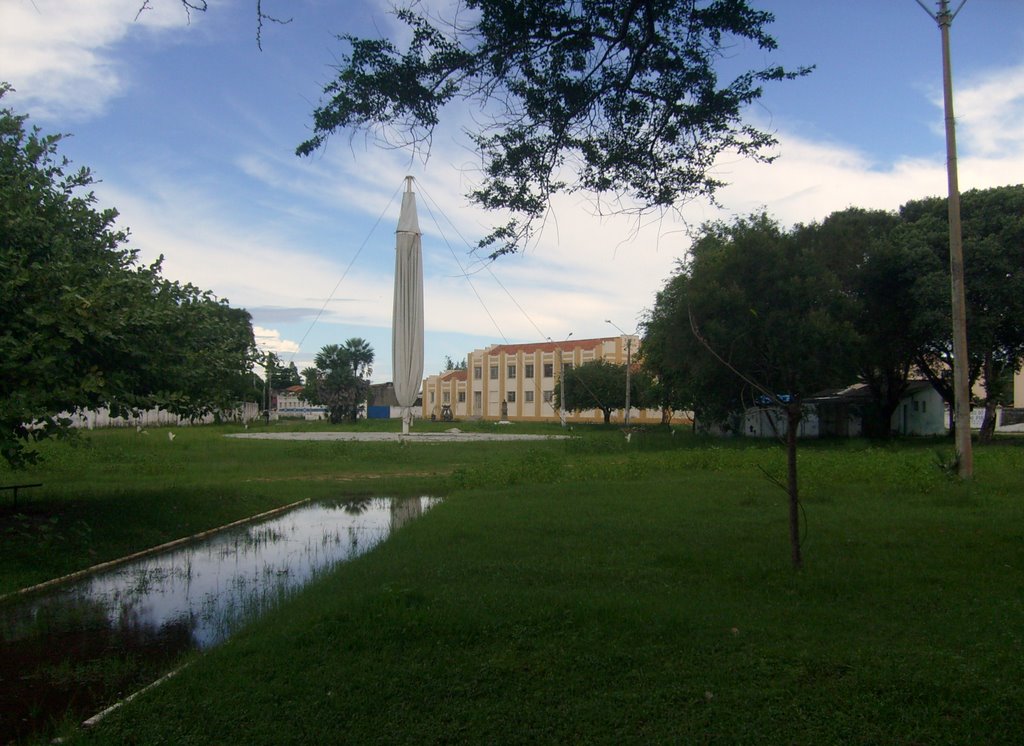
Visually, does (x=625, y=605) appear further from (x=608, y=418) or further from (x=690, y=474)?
(x=608, y=418)

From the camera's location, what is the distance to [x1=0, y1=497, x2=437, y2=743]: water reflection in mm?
5684

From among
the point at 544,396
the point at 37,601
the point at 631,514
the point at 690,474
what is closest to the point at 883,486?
the point at 690,474

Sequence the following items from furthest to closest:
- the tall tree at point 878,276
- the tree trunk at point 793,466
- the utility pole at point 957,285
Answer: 1. the tall tree at point 878,276
2. the utility pole at point 957,285
3. the tree trunk at point 793,466

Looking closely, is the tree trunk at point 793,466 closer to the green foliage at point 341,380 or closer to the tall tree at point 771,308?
the tall tree at point 771,308

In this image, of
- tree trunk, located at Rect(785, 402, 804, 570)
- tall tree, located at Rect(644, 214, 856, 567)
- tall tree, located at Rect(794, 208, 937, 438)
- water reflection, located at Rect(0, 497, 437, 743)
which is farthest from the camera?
tall tree, located at Rect(794, 208, 937, 438)

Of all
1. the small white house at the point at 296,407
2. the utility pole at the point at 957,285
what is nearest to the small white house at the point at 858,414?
the utility pole at the point at 957,285

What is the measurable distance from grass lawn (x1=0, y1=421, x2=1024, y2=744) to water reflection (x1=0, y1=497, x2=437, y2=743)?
61 cm

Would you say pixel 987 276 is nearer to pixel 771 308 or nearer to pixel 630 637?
pixel 771 308

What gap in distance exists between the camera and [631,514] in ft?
41.6

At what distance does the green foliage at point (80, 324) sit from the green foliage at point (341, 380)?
194 feet

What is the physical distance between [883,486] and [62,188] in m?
16.0

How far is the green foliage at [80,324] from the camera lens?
912 cm

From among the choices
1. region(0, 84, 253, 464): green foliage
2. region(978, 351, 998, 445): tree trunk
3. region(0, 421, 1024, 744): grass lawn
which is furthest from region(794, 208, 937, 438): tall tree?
region(0, 84, 253, 464): green foliage

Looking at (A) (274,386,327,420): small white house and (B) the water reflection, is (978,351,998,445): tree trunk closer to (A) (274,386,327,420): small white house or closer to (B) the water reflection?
(B) the water reflection
